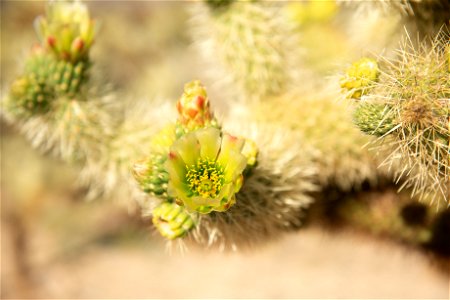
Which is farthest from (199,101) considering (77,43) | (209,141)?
(77,43)

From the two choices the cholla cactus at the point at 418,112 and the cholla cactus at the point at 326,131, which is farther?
the cholla cactus at the point at 326,131

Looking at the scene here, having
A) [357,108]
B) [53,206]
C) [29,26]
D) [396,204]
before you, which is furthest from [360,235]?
[29,26]

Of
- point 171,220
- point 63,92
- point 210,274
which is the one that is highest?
point 63,92

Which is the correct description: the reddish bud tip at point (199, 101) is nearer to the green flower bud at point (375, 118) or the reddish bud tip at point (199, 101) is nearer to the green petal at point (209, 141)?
the green petal at point (209, 141)

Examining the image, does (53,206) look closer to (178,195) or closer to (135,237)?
(135,237)

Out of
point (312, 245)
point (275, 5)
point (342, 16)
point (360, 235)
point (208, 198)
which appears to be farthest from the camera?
point (312, 245)

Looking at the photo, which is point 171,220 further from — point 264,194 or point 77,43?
point 77,43

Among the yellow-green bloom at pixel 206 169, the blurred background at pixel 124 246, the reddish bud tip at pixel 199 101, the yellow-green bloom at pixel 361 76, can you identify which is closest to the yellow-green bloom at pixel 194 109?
the reddish bud tip at pixel 199 101
